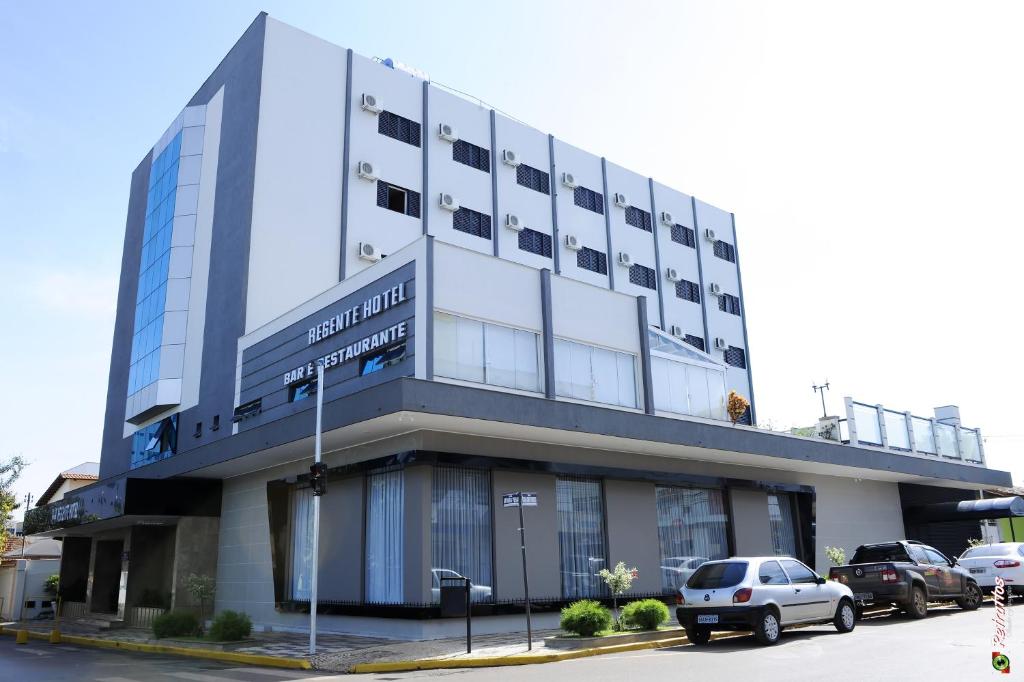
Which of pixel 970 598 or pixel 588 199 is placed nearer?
pixel 970 598

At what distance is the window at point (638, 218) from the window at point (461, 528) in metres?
25.5

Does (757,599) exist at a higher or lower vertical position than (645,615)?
higher

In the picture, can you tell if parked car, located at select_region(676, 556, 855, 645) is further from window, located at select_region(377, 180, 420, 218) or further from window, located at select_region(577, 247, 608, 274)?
window, located at select_region(577, 247, 608, 274)

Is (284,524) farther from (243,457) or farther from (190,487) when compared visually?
(190,487)

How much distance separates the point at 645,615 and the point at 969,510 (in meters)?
19.6

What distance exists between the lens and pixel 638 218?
139 feet

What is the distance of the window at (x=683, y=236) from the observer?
44.2m

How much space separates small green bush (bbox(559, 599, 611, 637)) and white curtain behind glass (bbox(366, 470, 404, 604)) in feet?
13.2

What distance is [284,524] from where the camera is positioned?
73.9 feet

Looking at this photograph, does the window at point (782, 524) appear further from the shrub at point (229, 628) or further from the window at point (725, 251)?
the window at point (725, 251)

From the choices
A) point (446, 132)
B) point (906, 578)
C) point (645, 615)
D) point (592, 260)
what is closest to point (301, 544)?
point (645, 615)

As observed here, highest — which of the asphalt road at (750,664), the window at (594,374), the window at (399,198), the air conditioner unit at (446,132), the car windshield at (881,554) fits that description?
the air conditioner unit at (446,132)

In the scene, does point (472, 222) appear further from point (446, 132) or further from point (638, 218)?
point (638, 218)

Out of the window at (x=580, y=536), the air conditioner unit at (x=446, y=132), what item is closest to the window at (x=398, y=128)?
the air conditioner unit at (x=446, y=132)
